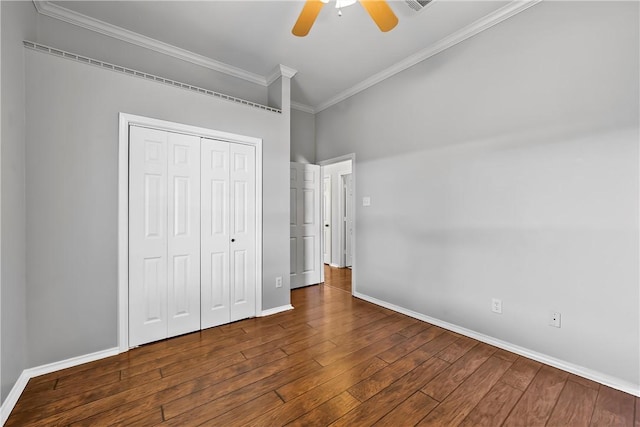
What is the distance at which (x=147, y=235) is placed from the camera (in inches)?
96.2

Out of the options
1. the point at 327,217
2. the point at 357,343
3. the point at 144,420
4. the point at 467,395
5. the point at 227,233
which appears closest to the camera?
the point at 144,420

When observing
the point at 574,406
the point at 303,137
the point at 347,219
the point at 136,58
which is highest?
the point at 136,58

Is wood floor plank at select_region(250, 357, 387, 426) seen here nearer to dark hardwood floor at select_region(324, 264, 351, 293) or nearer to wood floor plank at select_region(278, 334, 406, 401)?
wood floor plank at select_region(278, 334, 406, 401)

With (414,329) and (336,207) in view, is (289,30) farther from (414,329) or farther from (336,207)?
(336,207)

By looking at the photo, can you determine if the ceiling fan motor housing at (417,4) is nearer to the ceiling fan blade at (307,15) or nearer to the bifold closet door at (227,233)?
the ceiling fan blade at (307,15)

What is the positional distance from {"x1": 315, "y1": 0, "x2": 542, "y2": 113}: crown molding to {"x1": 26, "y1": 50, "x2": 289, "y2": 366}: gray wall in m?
2.46

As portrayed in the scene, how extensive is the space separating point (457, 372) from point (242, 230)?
7.90ft

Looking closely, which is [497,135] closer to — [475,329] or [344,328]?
[475,329]

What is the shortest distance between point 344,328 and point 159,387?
1661 mm

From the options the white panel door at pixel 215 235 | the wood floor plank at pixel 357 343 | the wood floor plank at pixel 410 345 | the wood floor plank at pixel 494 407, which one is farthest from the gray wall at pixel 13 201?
the wood floor plank at pixel 494 407

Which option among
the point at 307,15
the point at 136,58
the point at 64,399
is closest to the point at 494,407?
the point at 64,399

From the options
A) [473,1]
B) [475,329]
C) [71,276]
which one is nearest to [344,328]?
[475,329]

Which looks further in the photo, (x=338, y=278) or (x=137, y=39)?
(x=338, y=278)

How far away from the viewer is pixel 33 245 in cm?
197
